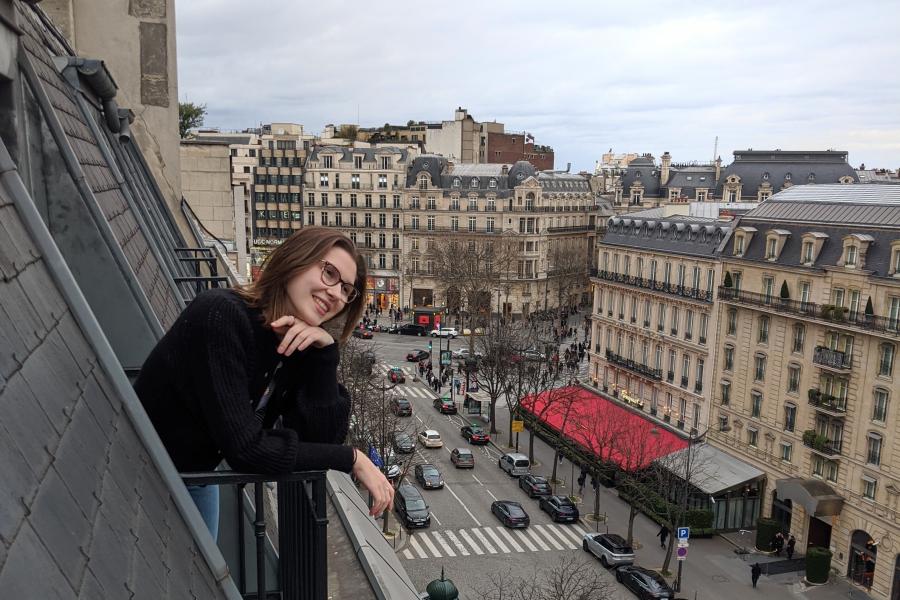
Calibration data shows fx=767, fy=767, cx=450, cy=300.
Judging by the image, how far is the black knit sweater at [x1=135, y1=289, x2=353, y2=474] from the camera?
133 inches

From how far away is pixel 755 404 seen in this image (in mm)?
36125

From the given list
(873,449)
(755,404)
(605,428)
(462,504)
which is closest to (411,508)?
(462,504)

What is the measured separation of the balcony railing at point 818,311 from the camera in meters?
29.2

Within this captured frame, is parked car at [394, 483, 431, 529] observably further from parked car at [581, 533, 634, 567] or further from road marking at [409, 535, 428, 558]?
parked car at [581, 533, 634, 567]

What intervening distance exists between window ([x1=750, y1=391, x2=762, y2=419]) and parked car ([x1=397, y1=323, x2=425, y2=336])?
130 feet

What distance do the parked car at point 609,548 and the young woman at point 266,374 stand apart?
2687cm

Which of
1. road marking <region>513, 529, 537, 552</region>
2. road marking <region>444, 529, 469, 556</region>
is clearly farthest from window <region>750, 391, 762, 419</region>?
road marking <region>444, 529, 469, 556</region>

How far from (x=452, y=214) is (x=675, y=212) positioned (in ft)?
95.9

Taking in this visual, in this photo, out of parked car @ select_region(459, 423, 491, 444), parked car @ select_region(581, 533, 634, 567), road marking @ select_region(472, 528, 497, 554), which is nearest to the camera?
parked car @ select_region(581, 533, 634, 567)

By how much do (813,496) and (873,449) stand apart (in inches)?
116

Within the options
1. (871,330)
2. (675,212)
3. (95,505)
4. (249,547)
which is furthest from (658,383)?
(95,505)

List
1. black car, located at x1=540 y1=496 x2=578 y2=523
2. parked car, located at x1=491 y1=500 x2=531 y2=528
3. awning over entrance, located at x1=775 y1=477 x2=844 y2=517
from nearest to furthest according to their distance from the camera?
awning over entrance, located at x1=775 y1=477 x2=844 y2=517 < parked car, located at x1=491 y1=500 x2=531 y2=528 < black car, located at x1=540 y1=496 x2=578 y2=523

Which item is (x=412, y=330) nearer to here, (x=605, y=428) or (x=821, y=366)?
(x=605, y=428)

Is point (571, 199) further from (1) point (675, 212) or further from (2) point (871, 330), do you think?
(2) point (871, 330)
